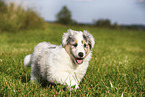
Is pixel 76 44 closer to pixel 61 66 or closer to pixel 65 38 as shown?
pixel 65 38

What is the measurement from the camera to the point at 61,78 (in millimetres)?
2471

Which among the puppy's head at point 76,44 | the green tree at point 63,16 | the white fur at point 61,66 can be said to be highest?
the green tree at point 63,16

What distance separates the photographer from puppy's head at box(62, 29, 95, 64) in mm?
2427

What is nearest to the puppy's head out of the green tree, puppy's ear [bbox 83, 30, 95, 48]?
puppy's ear [bbox 83, 30, 95, 48]

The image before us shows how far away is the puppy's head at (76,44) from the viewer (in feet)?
7.96

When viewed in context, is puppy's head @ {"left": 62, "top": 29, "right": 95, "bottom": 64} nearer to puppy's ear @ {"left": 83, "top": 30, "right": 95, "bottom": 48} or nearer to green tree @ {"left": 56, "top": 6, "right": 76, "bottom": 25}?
puppy's ear @ {"left": 83, "top": 30, "right": 95, "bottom": 48}

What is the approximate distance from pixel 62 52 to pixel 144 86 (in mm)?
1626

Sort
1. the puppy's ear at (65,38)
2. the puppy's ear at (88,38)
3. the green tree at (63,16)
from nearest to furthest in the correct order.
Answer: the puppy's ear at (65,38), the puppy's ear at (88,38), the green tree at (63,16)

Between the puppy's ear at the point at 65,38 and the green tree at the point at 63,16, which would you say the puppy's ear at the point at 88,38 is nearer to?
the puppy's ear at the point at 65,38

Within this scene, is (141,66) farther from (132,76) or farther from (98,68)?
(98,68)

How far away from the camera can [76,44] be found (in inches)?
98.4

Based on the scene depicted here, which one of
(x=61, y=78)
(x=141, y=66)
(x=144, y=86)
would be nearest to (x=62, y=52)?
(x=61, y=78)

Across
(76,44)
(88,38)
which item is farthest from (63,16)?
(76,44)

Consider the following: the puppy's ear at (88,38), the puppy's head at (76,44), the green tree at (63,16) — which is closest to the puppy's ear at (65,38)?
the puppy's head at (76,44)
